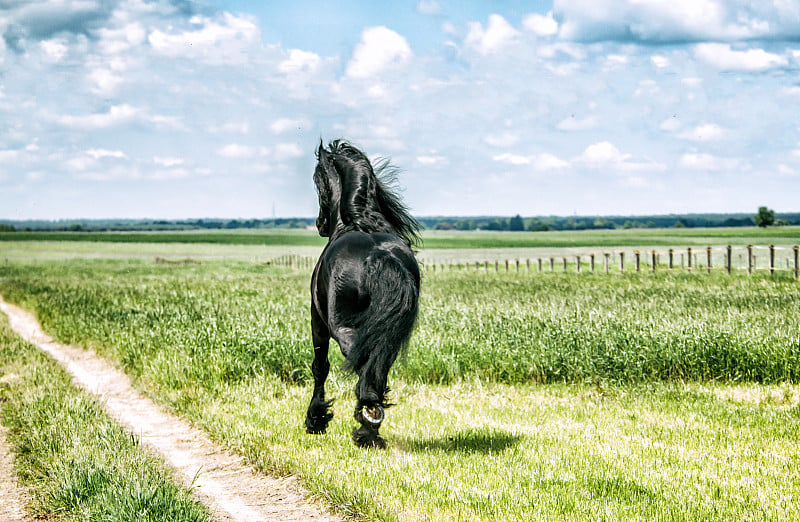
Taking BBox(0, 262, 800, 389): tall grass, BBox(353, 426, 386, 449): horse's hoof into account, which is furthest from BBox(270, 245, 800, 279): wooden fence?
BBox(353, 426, 386, 449): horse's hoof

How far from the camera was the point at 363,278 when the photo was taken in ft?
21.5

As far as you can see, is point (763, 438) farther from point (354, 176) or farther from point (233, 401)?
point (233, 401)

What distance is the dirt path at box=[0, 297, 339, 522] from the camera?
569 centimetres

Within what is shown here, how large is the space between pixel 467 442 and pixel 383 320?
154 centimetres

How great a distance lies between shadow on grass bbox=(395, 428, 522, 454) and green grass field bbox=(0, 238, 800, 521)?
0.03 meters

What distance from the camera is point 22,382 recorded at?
10922 millimetres

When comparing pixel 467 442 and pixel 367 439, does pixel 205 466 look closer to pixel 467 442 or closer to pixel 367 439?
pixel 367 439

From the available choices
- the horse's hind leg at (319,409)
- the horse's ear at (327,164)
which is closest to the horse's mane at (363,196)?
the horse's ear at (327,164)

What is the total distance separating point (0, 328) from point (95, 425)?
12.8 m

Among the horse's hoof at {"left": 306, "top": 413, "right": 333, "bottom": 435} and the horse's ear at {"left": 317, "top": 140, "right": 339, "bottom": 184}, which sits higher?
the horse's ear at {"left": 317, "top": 140, "right": 339, "bottom": 184}

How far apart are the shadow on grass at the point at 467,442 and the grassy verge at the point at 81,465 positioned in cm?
209

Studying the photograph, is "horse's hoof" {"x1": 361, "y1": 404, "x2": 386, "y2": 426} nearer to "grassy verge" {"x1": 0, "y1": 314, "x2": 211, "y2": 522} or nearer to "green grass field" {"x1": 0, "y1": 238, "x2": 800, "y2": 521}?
"green grass field" {"x1": 0, "y1": 238, "x2": 800, "y2": 521}

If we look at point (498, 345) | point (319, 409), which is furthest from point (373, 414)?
point (498, 345)

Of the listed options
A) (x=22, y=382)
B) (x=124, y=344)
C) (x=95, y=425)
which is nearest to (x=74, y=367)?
(x=124, y=344)
